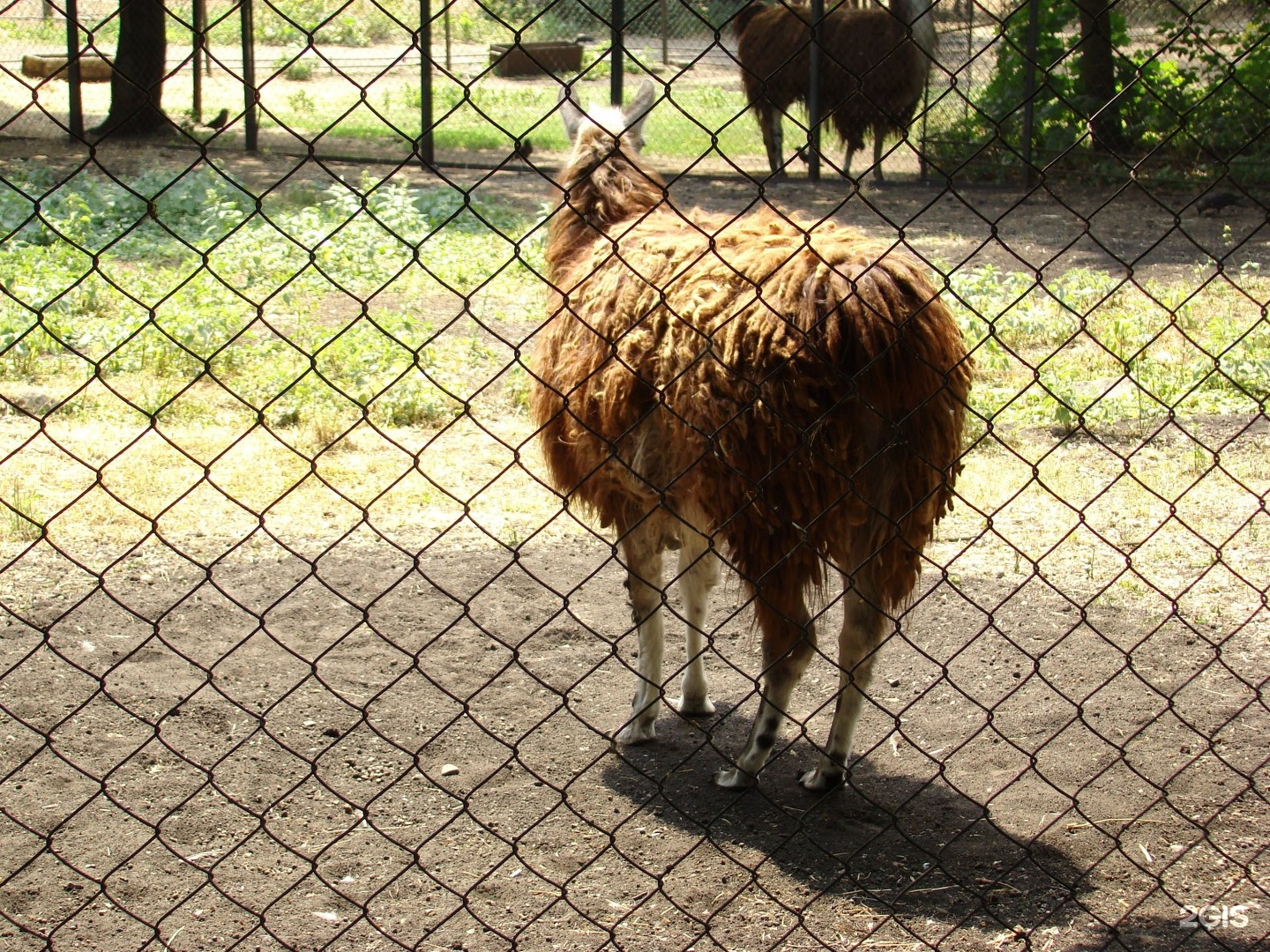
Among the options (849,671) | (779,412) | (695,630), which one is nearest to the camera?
(779,412)

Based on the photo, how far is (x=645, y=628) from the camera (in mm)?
4059

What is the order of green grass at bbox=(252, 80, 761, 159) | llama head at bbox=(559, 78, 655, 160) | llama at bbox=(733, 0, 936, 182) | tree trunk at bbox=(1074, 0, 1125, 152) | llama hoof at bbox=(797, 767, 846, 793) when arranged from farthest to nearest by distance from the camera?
1. green grass at bbox=(252, 80, 761, 159)
2. tree trunk at bbox=(1074, 0, 1125, 152)
3. llama at bbox=(733, 0, 936, 182)
4. llama head at bbox=(559, 78, 655, 160)
5. llama hoof at bbox=(797, 767, 846, 793)

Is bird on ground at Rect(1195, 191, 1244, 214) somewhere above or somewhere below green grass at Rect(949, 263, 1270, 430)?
below

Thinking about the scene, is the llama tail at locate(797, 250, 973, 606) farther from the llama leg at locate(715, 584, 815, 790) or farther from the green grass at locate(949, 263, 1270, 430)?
the green grass at locate(949, 263, 1270, 430)

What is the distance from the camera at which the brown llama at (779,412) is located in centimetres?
322

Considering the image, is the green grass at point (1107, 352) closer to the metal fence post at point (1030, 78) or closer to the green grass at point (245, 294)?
the green grass at point (245, 294)

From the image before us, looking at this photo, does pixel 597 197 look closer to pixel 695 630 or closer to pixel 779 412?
pixel 779 412

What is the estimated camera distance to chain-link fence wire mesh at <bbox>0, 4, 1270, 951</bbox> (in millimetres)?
3109

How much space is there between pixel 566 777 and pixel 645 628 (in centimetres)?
53

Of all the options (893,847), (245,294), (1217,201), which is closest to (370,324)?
(245,294)

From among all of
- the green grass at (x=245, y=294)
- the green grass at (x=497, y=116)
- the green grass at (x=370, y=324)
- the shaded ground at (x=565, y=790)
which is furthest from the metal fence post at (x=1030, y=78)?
the shaded ground at (x=565, y=790)

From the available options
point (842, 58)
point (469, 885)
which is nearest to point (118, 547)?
point (469, 885)

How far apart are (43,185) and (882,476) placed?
385 inches

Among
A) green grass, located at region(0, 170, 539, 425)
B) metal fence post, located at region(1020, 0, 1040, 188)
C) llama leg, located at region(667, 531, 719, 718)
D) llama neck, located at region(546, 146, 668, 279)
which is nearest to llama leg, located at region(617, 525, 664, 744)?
llama leg, located at region(667, 531, 719, 718)
